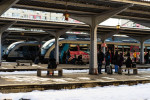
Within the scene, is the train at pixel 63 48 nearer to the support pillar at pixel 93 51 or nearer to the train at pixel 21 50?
the train at pixel 21 50

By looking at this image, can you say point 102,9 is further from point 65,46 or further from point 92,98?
point 65,46

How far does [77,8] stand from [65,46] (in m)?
14.1

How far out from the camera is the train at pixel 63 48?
29.3 meters

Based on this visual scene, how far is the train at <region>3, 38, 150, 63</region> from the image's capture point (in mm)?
29281

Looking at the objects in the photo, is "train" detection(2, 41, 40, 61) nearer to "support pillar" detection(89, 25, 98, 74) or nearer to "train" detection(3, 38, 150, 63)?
"train" detection(3, 38, 150, 63)

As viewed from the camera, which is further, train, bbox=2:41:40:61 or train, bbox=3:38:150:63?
train, bbox=2:41:40:61

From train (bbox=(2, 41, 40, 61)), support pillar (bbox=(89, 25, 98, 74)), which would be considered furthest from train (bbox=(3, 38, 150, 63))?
support pillar (bbox=(89, 25, 98, 74))

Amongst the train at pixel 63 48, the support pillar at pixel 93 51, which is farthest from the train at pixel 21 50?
the support pillar at pixel 93 51

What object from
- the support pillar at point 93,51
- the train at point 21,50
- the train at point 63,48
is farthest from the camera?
the train at point 21,50

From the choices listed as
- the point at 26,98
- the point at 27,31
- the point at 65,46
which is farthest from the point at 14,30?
the point at 26,98

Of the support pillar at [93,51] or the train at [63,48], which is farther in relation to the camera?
the train at [63,48]

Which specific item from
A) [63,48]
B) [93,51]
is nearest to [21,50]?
[63,48]

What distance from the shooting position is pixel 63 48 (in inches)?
1153

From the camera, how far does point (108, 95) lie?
928 cm
